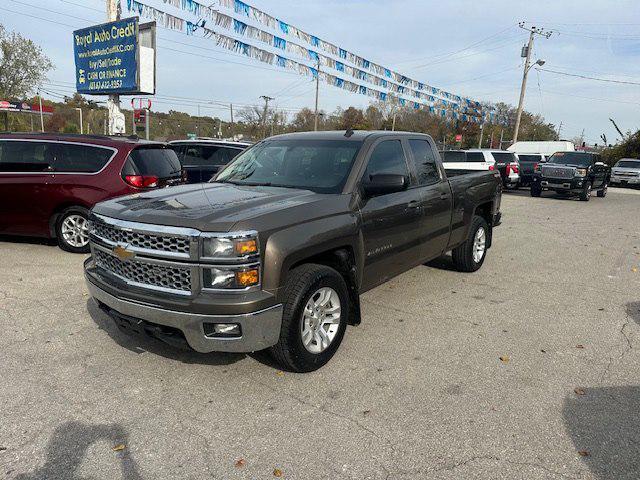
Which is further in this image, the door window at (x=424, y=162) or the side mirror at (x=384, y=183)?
the door window at (x=424, y=162)

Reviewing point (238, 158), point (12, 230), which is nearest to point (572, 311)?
point (238, 158)

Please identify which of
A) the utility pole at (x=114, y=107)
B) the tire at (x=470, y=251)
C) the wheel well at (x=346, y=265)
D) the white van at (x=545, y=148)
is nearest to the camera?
the wheel well at (x=346, y=265)

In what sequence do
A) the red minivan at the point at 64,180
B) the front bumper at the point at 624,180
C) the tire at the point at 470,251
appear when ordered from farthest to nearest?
the front bumper at the point at 624,180
the red minivan at the point at 64,180
the tire at the point at 470,251

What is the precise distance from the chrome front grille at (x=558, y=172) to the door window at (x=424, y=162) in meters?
14.9

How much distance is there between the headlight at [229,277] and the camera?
3014 mm

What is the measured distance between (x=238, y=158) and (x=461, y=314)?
2920 millimetres

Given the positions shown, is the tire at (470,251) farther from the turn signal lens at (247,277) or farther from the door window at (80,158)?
the door window at (80,158)

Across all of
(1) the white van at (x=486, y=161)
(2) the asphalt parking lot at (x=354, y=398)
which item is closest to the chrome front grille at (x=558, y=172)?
(1) the white van at (x=486, y=161)

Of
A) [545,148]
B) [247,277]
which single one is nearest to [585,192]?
[545,148]

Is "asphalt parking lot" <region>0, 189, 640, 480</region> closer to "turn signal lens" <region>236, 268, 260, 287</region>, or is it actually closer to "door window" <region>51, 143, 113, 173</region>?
"turn signal lens" <region>236, 268, 260, 287</region>

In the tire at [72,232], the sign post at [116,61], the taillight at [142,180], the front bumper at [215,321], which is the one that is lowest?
the tire at [72,232]

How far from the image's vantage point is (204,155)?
11195 millimetres

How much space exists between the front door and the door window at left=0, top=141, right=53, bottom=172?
5.32 meters

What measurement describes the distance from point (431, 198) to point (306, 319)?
2.31m
